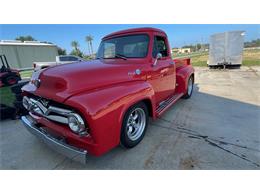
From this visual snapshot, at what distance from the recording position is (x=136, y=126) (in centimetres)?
Answer: 313

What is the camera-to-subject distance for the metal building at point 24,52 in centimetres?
2791

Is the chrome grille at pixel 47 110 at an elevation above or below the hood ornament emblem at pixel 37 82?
below

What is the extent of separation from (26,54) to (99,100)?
34.3 meters

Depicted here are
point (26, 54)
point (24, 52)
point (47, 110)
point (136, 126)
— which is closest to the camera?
point (47, 110)

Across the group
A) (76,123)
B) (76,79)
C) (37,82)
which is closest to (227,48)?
(76,79)

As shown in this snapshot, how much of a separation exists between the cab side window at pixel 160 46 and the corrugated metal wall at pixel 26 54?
31.6 m

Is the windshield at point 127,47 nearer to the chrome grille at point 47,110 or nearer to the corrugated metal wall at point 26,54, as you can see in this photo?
the chrome grille at point 47,110

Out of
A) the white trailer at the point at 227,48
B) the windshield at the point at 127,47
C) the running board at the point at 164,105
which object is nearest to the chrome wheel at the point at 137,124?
the running board at the point at 164,105

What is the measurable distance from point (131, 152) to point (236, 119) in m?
2.85

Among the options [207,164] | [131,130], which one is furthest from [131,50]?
[207,164]

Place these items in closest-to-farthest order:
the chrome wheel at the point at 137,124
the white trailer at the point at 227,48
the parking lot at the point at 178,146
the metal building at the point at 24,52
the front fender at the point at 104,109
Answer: the front fender at the point at 104,109
the parking lot at the point at 178,146
the chrome wheel at the point at 137,124
the white trailer at the point at 227,48
the metal building at the point at 24,52

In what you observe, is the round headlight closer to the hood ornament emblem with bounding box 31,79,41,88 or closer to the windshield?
the hood ornament emblem with bounding box 31,79,41,88

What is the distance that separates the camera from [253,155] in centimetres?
272

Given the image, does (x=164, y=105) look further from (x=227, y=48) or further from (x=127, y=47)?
(x=227, y=48)
